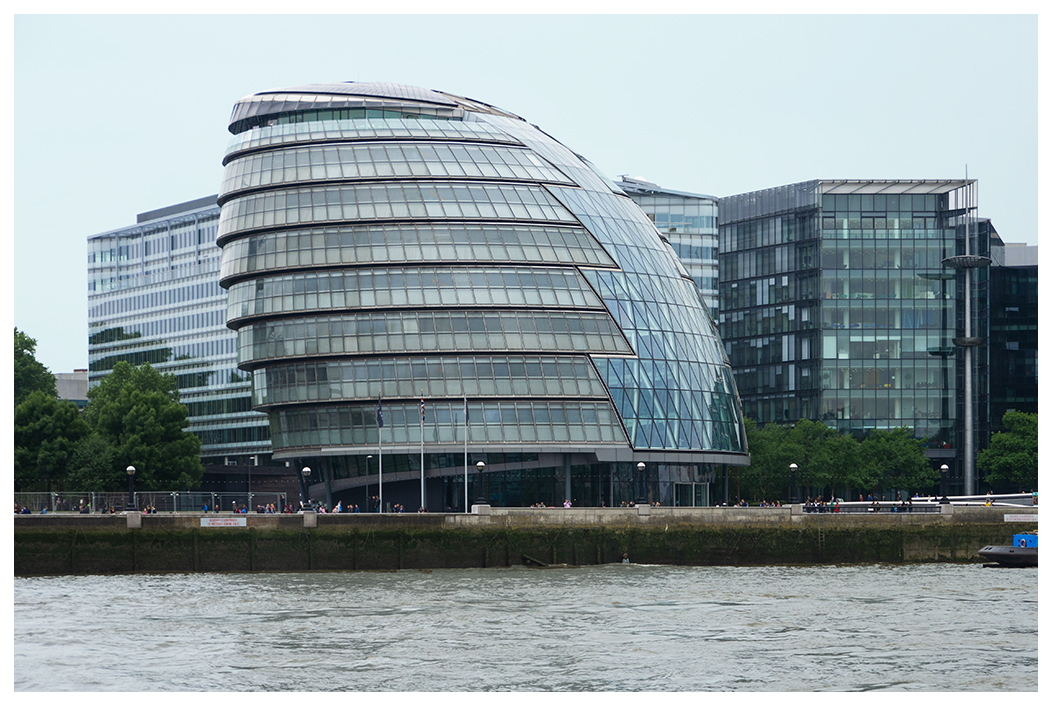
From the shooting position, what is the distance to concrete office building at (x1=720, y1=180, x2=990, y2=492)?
138 m

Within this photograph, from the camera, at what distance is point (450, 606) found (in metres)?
53.6

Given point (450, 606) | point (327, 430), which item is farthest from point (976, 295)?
point (450, 606)

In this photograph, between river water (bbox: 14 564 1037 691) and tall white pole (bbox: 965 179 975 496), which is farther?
tall white pole (bbox: 965 179 975 496)

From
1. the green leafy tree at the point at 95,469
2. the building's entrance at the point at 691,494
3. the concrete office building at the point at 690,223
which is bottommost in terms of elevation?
the building's entrance at the point at 691,494

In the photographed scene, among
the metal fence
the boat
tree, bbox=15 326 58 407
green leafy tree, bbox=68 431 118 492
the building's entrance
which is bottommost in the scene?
the boat

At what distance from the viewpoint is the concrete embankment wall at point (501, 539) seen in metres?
74.6

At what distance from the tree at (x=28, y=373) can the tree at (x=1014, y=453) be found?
2921 inches

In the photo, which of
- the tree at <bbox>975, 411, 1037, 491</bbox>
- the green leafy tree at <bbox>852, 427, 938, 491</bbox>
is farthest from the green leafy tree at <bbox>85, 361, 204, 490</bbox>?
the tree at <bbox>975, 411, 1037, 491</bbox>

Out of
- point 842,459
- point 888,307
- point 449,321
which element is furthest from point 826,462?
point 449,321

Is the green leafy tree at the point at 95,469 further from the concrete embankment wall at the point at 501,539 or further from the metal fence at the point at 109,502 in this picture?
the concrete embankment wall at the point at 501,539

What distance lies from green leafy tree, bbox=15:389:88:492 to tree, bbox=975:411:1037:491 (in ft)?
232

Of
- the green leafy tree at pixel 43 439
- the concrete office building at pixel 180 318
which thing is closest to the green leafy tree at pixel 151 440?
the green leafy tree at pixel 43 439

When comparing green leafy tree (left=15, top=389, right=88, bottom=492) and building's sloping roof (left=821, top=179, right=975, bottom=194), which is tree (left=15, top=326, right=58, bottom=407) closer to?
green leafy tree (left=15, top=389, right=88, bottom=492)

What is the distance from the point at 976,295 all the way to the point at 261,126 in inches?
2587
